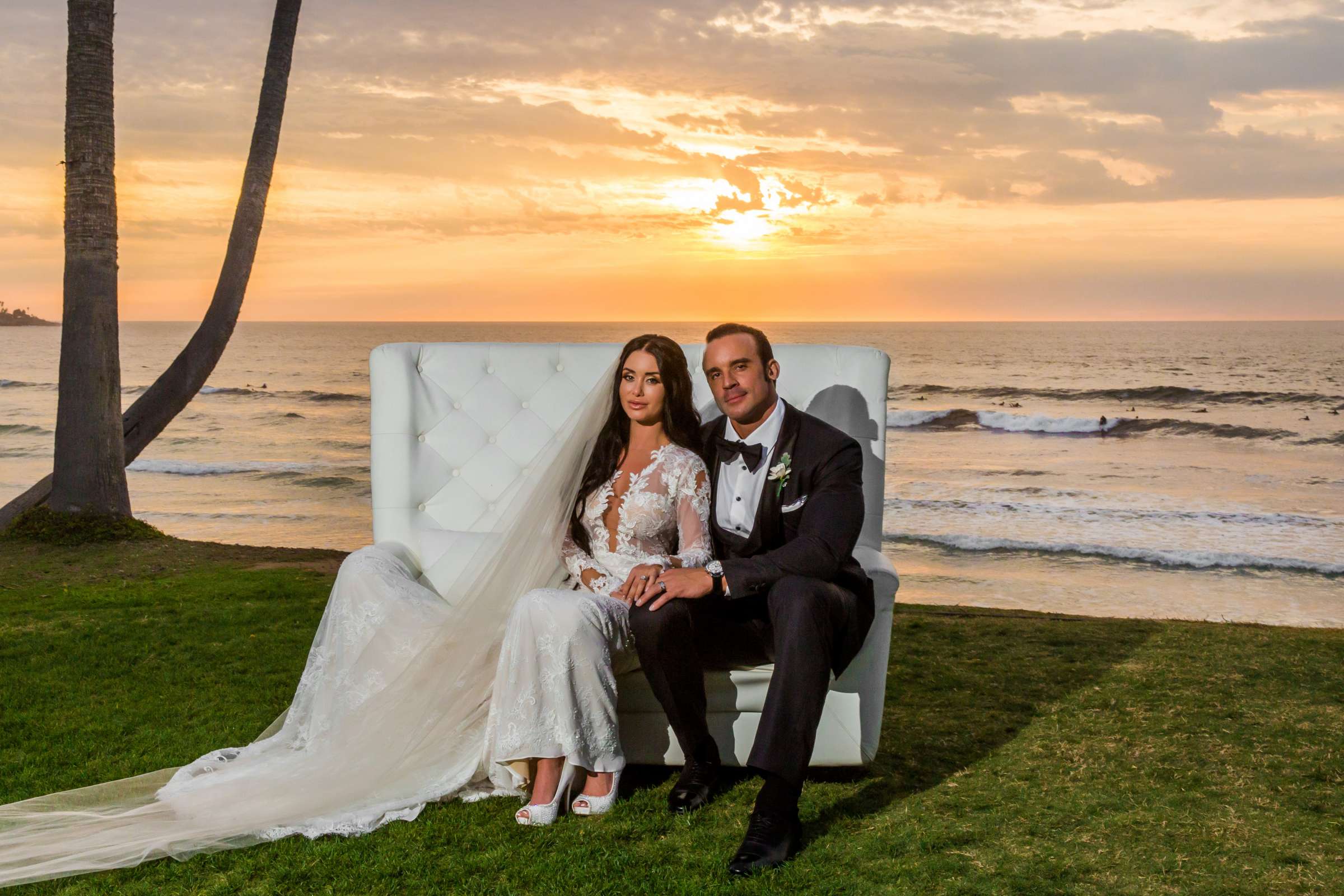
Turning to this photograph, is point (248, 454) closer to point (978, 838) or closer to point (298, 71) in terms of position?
point (298, 71)

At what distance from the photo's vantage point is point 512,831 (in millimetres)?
→ 2730

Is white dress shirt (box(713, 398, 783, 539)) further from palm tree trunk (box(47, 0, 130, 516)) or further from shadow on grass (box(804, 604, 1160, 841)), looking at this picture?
palm tree trunk (box(47, 0, 130, 516))

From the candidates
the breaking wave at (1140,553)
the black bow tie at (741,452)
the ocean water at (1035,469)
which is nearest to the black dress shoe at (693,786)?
the black bow tie at (741,452)

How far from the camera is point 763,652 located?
305cm

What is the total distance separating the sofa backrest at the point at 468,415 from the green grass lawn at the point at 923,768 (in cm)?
93

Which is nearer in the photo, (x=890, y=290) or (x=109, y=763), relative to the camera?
(x=109, y=763)

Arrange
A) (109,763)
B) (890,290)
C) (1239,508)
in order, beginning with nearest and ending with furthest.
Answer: (109,763)
(1239,508)
(890,290)

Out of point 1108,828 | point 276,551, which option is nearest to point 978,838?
point 1108,828

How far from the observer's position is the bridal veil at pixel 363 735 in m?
2.65

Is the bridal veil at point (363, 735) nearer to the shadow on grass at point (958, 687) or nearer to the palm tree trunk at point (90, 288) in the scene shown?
the shadow on grass at point (958, 687)

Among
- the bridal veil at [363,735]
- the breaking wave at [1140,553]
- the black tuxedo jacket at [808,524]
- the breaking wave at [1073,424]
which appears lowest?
the breaking wave at [1140,553]

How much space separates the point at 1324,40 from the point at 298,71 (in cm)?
1688

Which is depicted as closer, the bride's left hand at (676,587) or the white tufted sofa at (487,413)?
the bride's left hand at (676,587)

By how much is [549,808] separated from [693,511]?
888 millimetres
